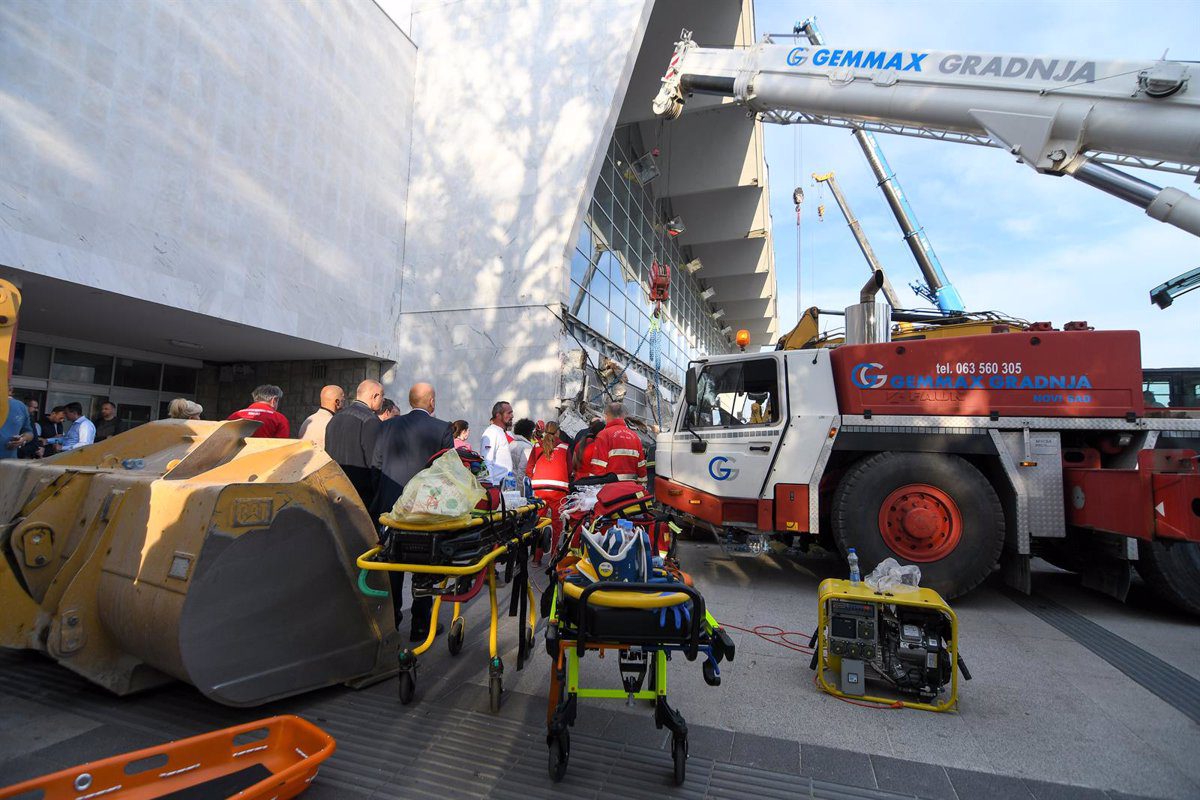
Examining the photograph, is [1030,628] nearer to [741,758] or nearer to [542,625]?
[741,758]

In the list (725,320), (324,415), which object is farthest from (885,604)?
(725,320)

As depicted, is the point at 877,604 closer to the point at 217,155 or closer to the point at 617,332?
the point at 217,155

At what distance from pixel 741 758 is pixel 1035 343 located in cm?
456

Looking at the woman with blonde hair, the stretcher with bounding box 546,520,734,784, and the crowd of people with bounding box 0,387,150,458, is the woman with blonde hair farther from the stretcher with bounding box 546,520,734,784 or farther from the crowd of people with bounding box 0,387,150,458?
the stretcher with bounding box 546,520,734,784

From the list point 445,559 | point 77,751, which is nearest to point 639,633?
point 445,559

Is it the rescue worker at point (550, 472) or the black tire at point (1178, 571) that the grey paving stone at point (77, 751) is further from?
the black tire at point (1178, 571)

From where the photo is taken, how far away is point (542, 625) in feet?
14.7

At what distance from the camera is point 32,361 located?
946 cm

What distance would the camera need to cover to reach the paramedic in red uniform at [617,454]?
4.96 m

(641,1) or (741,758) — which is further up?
(641,1)

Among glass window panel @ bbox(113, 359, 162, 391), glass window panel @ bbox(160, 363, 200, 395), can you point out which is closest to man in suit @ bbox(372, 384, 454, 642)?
glass window panel @ bbox(113, 359, 162, 391)

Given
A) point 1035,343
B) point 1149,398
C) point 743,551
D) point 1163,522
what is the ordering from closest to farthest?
1. point 1163,522
2. point 1035,343
3. point 743,551
4. point 1149,398

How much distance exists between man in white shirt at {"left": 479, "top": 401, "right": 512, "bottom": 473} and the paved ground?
9.97 feet

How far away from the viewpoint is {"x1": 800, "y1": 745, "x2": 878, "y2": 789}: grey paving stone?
7.91 ft
